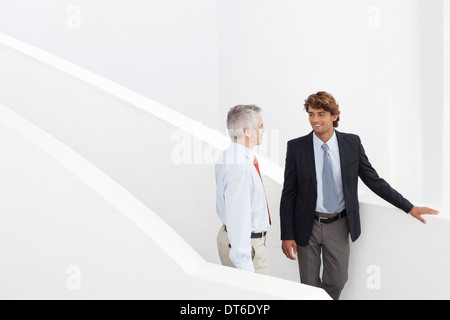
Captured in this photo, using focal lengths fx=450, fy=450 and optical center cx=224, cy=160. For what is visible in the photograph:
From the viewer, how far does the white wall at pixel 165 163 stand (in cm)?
268

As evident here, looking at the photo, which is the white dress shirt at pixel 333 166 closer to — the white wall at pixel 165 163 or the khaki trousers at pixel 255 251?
the white wall at pixel 165 163

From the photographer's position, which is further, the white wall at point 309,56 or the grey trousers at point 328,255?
the white wall at point 309,56

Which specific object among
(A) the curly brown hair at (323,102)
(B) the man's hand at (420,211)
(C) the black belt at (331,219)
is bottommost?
(C) the black belt at (331,219)

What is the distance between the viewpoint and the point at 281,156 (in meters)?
5.55

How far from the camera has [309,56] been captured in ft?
15.7

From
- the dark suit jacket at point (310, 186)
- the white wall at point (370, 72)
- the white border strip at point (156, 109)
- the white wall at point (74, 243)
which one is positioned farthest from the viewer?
the white wall at point (370, 72)

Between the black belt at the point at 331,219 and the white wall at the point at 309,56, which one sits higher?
the white wall at the point at 309,56

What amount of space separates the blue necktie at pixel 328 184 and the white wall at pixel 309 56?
2309mm

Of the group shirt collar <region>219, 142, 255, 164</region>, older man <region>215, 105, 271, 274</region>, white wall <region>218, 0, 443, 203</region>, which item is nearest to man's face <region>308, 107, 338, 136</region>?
older man <region>215, 105, 271, 274</region>

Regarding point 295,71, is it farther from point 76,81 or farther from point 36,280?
point 36,280

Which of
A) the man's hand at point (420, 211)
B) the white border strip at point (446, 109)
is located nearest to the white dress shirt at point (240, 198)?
the man's hand at point (420, 211)

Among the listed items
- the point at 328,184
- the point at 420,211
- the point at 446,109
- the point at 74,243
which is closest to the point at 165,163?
the point at 328,184

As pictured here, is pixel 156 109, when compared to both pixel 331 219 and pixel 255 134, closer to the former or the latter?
pixel 255 134

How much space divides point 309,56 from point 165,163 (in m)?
2.43
